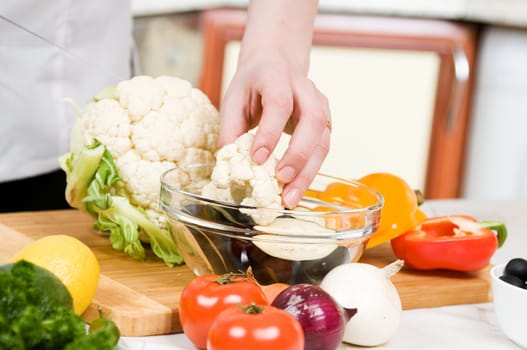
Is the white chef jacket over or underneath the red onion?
over

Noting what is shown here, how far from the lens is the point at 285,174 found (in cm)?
111

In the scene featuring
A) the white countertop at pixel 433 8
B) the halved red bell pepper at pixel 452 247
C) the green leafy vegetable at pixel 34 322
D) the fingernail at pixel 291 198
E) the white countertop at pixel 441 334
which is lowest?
the white countertop at pixel 441 334

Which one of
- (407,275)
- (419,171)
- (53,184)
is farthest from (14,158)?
(419,171)

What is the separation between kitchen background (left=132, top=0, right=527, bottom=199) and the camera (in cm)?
275

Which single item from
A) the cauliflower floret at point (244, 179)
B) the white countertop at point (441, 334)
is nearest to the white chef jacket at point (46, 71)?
the cauliflower floret at point (244, 179)

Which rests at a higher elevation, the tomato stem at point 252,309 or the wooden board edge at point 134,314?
the tomato stem at point 252,309

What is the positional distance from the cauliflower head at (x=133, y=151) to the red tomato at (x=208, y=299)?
0.30m

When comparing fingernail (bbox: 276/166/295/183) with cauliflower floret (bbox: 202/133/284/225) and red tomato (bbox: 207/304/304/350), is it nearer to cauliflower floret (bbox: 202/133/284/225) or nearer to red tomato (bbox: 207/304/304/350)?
cauliflower floret (bbox: 202/133/284/225)

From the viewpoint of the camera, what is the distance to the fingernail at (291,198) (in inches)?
43.9

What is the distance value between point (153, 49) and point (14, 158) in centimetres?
136

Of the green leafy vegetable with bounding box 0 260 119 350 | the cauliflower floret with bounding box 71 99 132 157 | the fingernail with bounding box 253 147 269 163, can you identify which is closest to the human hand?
the fingernail with bounding box 253 147 269 163

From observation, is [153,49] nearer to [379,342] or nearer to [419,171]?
[419,171]

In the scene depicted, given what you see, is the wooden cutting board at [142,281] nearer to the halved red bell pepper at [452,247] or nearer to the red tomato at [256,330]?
the halved red bell pepper at [452,247]

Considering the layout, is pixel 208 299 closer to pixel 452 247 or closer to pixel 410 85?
pixel 452 247
